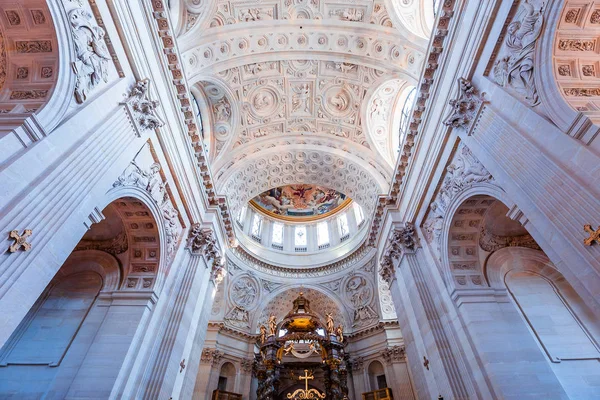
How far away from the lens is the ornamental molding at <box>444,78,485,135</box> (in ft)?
24.2

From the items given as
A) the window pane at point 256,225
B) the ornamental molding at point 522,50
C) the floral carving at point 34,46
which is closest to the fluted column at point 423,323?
the ornamental molding at point 522,50

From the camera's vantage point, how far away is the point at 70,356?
25.2 feet

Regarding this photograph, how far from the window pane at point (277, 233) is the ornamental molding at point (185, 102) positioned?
1375cm

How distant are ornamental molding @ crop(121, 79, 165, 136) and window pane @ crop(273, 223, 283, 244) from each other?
19.8 metres

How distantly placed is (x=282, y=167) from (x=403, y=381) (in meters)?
14.2

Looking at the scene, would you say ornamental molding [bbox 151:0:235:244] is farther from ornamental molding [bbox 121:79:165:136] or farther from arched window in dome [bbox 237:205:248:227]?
arched window in dome [bbox 237:205:248:227]

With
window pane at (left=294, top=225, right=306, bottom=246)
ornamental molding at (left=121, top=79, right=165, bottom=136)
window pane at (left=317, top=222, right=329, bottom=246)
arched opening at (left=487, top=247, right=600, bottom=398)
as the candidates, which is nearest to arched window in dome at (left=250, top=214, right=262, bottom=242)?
window pane at (left=294, top=225, right=306, bottom=246)

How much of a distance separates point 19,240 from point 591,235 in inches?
322

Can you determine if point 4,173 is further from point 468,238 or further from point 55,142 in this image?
point 468,238

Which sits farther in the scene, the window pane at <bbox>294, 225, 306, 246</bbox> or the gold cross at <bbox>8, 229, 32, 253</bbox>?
the window pane at <bbox>294, 225, 306, 246</bbox>

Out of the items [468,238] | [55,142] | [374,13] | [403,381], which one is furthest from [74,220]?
[403,381]

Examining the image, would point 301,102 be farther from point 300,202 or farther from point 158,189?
point 300,202

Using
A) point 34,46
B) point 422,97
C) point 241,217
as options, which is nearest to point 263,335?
point 241,217

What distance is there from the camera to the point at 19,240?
14.2ft
